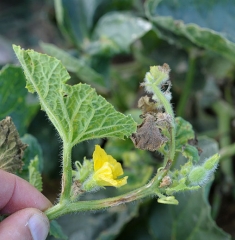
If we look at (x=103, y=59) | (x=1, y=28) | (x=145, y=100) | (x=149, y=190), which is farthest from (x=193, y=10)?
(x=1, y=28)

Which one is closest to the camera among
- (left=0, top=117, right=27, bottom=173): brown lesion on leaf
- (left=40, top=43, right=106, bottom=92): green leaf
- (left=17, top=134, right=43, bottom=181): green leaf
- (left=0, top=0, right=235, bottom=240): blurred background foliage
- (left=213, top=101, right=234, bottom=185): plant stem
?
(left=0, top=117, right=27, bottom=173): brown lesion on leaf

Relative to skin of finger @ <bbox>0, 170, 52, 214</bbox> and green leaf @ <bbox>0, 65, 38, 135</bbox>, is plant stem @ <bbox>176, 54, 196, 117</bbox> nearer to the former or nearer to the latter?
green leaf @ <bbox>0, 65, 38, 135</bbox>

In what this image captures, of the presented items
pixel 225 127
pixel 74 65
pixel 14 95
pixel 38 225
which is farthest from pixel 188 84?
pixel 38 225

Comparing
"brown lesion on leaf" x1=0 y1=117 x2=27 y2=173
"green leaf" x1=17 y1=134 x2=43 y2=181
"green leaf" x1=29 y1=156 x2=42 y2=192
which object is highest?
"brown lesion on leaf" x1=0 y1=117 x2=27 y2=173

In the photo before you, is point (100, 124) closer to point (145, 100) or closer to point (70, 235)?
point (145, 100)

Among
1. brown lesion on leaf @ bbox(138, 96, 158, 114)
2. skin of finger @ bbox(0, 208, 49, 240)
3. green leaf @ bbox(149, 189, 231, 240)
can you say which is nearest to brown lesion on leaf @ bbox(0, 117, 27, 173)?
skin of finger @ bbox(0, 208, 49, 240)

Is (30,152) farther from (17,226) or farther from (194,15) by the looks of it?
(194,15)

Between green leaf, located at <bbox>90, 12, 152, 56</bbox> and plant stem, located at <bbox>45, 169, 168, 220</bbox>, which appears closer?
plant stem, located at <bbox>45, 169, 168, 220</bbox>
